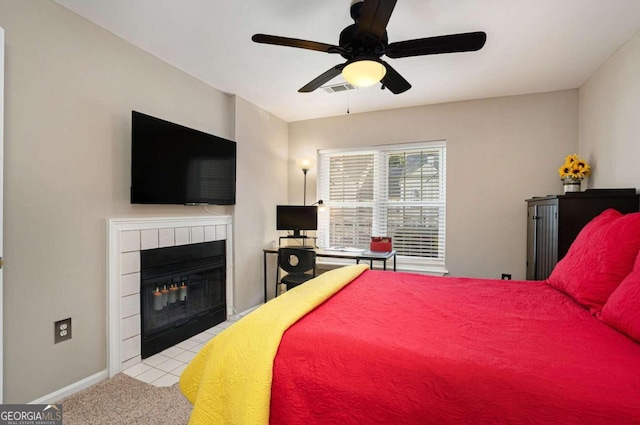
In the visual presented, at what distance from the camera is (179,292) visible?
9.32 feet

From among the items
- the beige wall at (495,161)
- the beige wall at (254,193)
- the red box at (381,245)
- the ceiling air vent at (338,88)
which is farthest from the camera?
the red box at (381,245)

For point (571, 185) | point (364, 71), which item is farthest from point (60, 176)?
point (571, 185)

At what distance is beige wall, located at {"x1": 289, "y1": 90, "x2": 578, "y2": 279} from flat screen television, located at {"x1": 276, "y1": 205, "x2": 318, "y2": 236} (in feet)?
4.78

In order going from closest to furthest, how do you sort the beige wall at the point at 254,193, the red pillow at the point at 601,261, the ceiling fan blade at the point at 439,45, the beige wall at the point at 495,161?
the red pillow at the point at 601,261 → the ceiling fan blade at the point at 439,45 → the beige wall at the point at 495,161 → the beige wall at the point at 254,193

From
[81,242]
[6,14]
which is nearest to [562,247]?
[81,242]

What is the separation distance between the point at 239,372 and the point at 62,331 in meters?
1.62

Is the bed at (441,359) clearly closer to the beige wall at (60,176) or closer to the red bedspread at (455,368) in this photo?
the red bedspread at (455,368)

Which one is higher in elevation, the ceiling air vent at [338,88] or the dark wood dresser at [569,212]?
the ceiling air vent at [338,88]

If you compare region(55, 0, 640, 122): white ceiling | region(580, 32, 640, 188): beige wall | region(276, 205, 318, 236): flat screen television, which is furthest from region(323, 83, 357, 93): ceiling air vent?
region(580, 32, 640, 188): beige wall

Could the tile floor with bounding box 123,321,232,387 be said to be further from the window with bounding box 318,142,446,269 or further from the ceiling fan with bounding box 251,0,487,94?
the ceiling fan with bounding box 251,0,487,94

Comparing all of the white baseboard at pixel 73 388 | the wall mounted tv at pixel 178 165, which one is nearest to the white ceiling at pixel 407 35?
the wall mounted tv at pixel 178 165

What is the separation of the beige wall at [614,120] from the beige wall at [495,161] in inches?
11.3

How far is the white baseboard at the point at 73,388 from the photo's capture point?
1.88 metres

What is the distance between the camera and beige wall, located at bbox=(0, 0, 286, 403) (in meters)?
1.76
